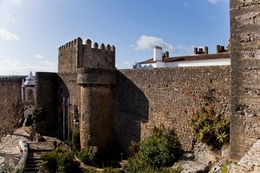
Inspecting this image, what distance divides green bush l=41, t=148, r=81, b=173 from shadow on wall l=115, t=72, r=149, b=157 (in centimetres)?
328

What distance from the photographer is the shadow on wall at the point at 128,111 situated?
14314 mm

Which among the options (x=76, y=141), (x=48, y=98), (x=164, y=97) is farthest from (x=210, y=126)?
(x=48, y=98)

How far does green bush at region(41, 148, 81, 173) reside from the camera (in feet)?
45.7

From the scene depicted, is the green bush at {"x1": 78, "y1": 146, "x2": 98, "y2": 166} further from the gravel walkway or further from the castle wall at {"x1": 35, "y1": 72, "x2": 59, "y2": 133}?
the castle wall at {"x1": 35, "y1": 72, "x2": 59, "y2": 133}

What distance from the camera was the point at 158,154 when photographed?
35.9ft

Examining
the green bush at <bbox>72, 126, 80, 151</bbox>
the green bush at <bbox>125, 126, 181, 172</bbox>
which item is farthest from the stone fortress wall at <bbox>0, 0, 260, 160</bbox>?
the green bush at <bbox>72, 126, 80, 151</bbox>

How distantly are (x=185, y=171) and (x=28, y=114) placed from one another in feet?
75.6

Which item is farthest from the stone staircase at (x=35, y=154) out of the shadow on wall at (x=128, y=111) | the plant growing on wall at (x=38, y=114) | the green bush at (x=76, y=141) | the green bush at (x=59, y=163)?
the shadow on wall at (x=128, y=111)

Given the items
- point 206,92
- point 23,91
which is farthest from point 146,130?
point 23,91

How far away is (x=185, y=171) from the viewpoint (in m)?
9.11

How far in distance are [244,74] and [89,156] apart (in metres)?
10.6

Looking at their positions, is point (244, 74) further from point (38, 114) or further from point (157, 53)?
point (38, 114)

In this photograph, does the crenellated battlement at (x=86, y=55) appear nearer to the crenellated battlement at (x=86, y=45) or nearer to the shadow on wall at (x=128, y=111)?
the crenellated battlement at (x=86, y=45)

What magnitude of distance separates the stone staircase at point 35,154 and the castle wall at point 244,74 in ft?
41.5
